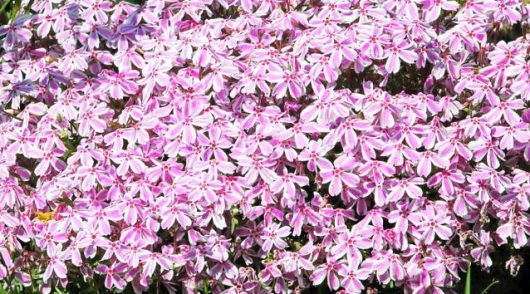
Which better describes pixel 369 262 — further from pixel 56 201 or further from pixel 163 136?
pixel 56 201

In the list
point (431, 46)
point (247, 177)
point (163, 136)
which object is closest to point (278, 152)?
point (247, 177)

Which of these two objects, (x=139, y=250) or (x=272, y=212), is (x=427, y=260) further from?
(x=139, y=250)

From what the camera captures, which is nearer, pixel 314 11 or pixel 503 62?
pixel 503 62

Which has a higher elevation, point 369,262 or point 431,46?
point 431,46

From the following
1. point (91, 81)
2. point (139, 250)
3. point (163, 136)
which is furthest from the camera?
point (91, 81)

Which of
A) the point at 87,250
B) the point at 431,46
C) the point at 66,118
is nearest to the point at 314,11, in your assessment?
the point at 431,46

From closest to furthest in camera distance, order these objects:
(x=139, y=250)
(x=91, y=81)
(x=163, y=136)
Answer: (x=139, y=250) → (x=163, y=136) → (x=91, y=81)

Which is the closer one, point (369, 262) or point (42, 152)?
point (369, 262)
